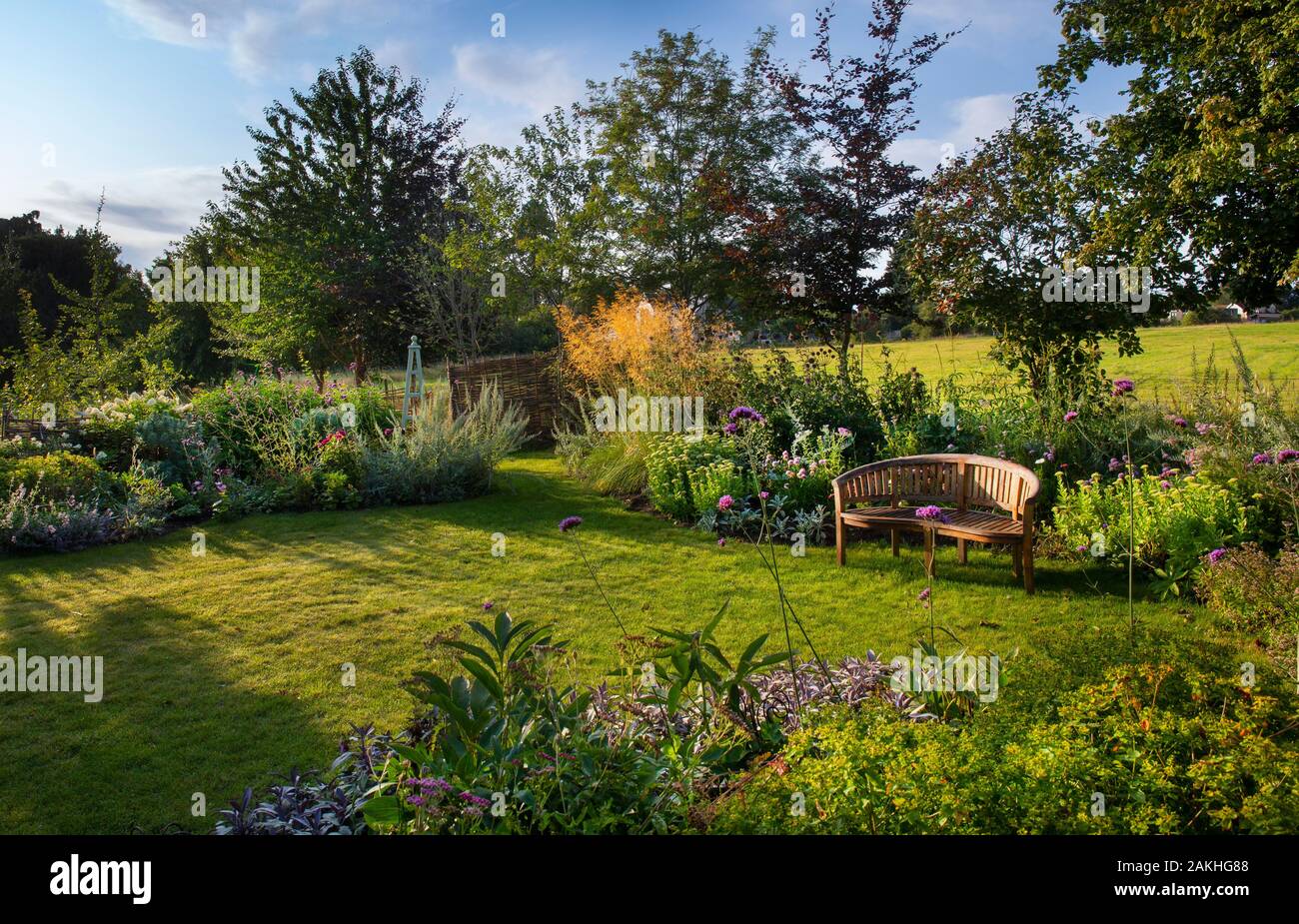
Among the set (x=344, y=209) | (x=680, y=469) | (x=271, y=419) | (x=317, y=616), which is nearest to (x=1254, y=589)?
(x=680, y=469)

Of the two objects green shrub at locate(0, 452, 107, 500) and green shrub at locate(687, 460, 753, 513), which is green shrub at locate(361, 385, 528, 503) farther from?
green shrub at locate(687, 460, 753, 513)

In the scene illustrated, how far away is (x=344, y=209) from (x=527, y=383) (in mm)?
9696

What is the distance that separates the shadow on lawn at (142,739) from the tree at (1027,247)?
284 inches

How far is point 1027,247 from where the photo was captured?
8.41m

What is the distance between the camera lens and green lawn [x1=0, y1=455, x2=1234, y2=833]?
3.25 m

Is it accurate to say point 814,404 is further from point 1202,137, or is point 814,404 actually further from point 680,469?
point 1202,137

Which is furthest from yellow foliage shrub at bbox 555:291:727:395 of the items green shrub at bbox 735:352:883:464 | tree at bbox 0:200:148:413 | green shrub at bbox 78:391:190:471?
tree at bbox 0:200:148:413

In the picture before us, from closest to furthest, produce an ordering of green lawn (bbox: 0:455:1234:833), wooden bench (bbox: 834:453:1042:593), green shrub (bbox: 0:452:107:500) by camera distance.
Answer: green lawn (bbox: 0:455:1234:833), wooden bench (bbox: 834:453:1042:593), green shrub (bbox: 0:452:107:500)

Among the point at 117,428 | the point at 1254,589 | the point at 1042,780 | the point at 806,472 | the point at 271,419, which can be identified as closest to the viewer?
the point at 1042,780

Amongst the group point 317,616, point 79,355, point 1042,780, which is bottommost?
point 317,616

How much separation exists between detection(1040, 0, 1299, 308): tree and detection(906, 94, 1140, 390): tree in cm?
40
